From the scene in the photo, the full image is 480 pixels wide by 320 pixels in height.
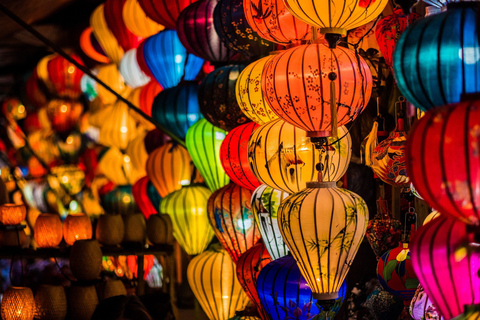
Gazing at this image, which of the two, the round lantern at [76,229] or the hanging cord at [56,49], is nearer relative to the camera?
the hanging cord at [56,49]

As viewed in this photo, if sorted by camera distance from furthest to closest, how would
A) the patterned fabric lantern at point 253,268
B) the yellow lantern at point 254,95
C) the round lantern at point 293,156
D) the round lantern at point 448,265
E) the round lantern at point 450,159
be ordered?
1. the patterned fabric lantern at point 253,268
2. the yellow lantern at point 254,95
3. the round lantern at point 293,156
4. the round lantern at point 448,265
5. the round lantern at point 450,159

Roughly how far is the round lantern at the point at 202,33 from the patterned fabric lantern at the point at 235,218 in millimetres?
493

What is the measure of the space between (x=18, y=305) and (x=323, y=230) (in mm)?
1677

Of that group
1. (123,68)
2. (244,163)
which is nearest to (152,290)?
(123,68)

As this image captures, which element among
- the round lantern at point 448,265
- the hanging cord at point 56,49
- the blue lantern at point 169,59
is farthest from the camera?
the blue lantern at point 169,59

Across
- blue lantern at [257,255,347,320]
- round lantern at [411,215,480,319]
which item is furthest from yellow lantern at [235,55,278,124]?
round lantern at [411,215,480,319]

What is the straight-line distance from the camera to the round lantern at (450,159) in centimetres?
92

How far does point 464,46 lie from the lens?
1020 mm

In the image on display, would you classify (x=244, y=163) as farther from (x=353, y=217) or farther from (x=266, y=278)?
(x=353, y=217)

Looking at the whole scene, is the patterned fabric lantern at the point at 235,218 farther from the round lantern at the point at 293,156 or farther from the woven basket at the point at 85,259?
the woven basket at the point at 85,259

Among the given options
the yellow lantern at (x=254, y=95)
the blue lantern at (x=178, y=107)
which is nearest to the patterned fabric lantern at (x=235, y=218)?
the yellow lantern at (x=254, y=95)

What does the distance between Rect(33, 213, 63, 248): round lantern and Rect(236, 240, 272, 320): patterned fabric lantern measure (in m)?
1.27

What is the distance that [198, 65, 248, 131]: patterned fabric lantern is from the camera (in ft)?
7.01

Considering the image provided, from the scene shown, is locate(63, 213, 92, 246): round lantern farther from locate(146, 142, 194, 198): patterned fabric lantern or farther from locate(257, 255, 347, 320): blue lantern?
locate(257, 255, 347, 320): blue lantern
